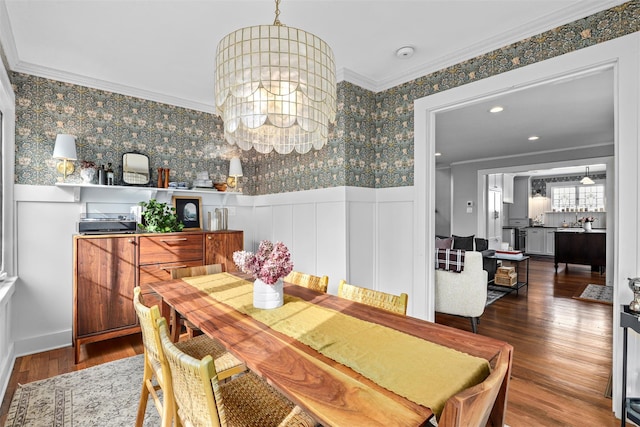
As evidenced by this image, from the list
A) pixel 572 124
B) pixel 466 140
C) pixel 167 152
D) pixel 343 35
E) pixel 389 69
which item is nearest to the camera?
pixel 343 35

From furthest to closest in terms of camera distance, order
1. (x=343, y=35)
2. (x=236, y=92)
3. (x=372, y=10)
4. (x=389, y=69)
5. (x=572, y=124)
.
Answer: (x=572, y=124), (x=389, y=69), (x=343, y=35), (x=372, y=10), (x=236, y=92)

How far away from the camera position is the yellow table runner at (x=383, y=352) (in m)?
1.01

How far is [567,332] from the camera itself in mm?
3480

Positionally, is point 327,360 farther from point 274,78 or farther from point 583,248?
point 583,248

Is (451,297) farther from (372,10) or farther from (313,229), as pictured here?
(372,10)

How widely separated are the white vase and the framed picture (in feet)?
8.11

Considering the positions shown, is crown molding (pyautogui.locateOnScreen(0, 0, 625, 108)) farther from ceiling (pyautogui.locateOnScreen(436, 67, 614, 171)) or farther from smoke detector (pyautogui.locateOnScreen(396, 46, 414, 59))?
ceiling (pyautogui.locateOnScreen(436, 67, 614, 171))

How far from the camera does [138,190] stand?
11.6ft

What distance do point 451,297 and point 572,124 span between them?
3.46 m

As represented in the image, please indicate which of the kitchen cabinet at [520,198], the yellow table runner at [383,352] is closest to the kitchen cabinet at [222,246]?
the yellow table runner at [383,352]

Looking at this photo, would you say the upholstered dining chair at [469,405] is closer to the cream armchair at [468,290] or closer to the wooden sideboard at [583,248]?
the cream armchair at [468,290]

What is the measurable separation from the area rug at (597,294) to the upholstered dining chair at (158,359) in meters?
5.40

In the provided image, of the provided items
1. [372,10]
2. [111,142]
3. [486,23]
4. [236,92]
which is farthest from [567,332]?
[111,142]

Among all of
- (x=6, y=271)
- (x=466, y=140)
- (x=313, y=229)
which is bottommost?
(x=6, y=271)
